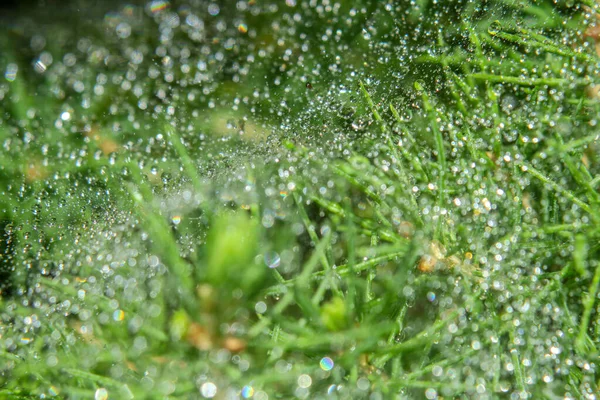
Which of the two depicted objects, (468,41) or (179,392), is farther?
(468,41)

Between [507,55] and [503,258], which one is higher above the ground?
[507,55]

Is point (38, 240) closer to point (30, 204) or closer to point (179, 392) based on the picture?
point (30, 204)

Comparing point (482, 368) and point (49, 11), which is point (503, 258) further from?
point (49, 11)

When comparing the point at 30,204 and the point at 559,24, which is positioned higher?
the point at 559,24

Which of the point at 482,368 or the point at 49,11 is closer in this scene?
the point at 482,368

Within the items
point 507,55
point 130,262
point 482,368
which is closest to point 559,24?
point 507,55

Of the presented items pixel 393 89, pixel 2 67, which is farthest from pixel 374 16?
pixel 2 67
